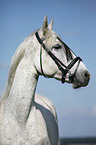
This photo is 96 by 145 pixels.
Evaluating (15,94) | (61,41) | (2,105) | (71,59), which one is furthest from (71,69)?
(2,105)

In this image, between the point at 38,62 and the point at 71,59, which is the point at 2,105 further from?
the point at 71,59

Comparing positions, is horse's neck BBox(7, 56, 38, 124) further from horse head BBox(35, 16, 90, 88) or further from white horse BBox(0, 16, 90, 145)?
horse head BBox(35, 16, 90, 88)

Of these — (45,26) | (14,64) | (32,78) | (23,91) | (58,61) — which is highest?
(45,26)

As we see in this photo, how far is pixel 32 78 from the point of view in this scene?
402 cm

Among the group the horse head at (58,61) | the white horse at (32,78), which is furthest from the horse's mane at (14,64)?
the horse head at (58,61)

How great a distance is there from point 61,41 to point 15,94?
3.73 ft

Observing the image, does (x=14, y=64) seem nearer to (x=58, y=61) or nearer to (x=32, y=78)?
(x=32, y=78)

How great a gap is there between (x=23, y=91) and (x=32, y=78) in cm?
25

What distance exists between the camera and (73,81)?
164 inches

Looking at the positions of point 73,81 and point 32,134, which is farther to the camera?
point 73,81

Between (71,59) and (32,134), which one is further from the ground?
(71,59)

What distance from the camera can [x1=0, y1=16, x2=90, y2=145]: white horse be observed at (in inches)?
155

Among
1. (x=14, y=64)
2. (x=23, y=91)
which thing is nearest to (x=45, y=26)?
(x=14, y=64)

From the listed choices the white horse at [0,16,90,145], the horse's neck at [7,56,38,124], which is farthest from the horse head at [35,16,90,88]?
the horse's neck at [7,56,38,124]
